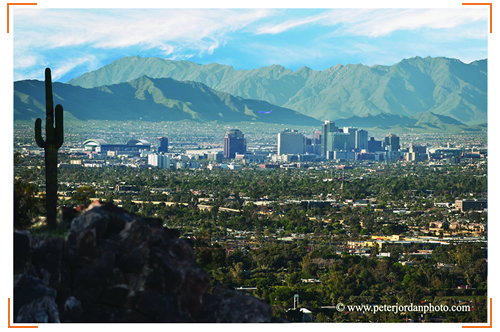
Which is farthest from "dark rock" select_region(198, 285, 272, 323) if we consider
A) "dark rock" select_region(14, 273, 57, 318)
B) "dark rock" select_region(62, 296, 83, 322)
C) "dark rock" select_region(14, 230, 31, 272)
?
"dark rock" select_region(14, 230, 31, 272)

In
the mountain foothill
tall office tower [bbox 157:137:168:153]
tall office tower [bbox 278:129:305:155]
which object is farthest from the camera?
the mountain foothill

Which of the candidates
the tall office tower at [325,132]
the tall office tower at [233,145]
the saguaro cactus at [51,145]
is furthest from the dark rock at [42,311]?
the tall office tower at [325,132]

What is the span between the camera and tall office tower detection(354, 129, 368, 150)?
397 ft

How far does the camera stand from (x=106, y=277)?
8.02 metres

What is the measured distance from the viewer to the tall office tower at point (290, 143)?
11400cm

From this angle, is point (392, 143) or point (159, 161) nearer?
point (159, 161)

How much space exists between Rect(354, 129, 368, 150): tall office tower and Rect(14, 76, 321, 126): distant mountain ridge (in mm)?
38526

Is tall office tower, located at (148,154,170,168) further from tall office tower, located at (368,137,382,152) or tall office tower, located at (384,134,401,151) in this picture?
tall office tower, located at (368,137,382,152)

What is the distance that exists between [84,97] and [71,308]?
132004 millimetres

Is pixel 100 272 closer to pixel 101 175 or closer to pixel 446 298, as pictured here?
pixel 446 298

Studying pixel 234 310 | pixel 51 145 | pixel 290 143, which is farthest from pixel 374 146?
pixel 234 310

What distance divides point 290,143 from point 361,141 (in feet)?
45.8

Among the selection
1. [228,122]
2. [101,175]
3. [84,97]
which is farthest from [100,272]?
[228,122]

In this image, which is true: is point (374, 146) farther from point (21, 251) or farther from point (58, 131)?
point (21, 251)
